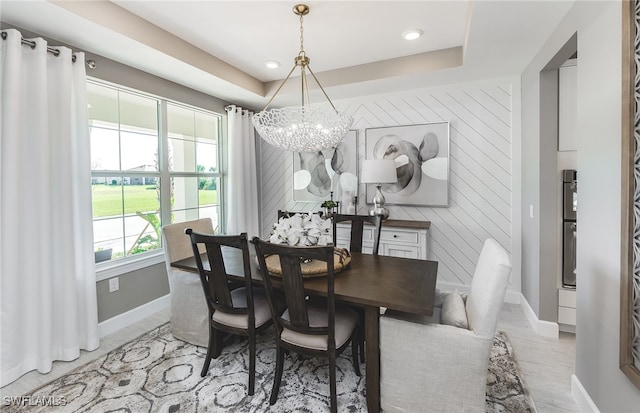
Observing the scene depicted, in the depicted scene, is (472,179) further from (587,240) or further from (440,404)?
(440,404)

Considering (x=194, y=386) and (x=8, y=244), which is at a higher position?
(x=8, y=244)

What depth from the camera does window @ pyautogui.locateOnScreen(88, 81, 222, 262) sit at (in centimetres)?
282

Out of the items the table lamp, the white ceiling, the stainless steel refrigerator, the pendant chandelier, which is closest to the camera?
the white ceiling

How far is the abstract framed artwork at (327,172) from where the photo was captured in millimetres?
4020

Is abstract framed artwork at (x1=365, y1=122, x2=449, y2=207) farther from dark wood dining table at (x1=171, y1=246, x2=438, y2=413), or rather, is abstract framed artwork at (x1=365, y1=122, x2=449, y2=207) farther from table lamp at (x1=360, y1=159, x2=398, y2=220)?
dark wood dining table at (x1=171, y1=246, x2=438, y2=413)

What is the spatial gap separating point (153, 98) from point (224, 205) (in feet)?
5.22

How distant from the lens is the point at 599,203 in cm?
159

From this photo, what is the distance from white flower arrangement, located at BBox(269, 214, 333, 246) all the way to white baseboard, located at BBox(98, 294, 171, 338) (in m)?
1.93

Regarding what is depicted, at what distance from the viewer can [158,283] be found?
3281 millimetres

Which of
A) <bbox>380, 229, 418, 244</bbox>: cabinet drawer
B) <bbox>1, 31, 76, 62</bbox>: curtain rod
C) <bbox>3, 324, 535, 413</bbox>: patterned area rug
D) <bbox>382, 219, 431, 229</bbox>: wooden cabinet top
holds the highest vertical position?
<bbox>1, 31, 76, 62</bbox>: curtain rod

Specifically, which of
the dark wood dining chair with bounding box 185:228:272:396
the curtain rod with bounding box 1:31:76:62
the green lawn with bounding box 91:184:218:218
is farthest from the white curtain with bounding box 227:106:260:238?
the dark wood dining chair with bounding box 185:228:272:396

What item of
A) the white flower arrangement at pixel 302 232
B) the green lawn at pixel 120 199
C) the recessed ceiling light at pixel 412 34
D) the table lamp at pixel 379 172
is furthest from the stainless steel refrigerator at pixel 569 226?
the green lawn at pixel 120 199

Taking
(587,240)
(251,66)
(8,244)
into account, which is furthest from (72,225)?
(587,240)

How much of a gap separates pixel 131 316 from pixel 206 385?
1.45 metres
